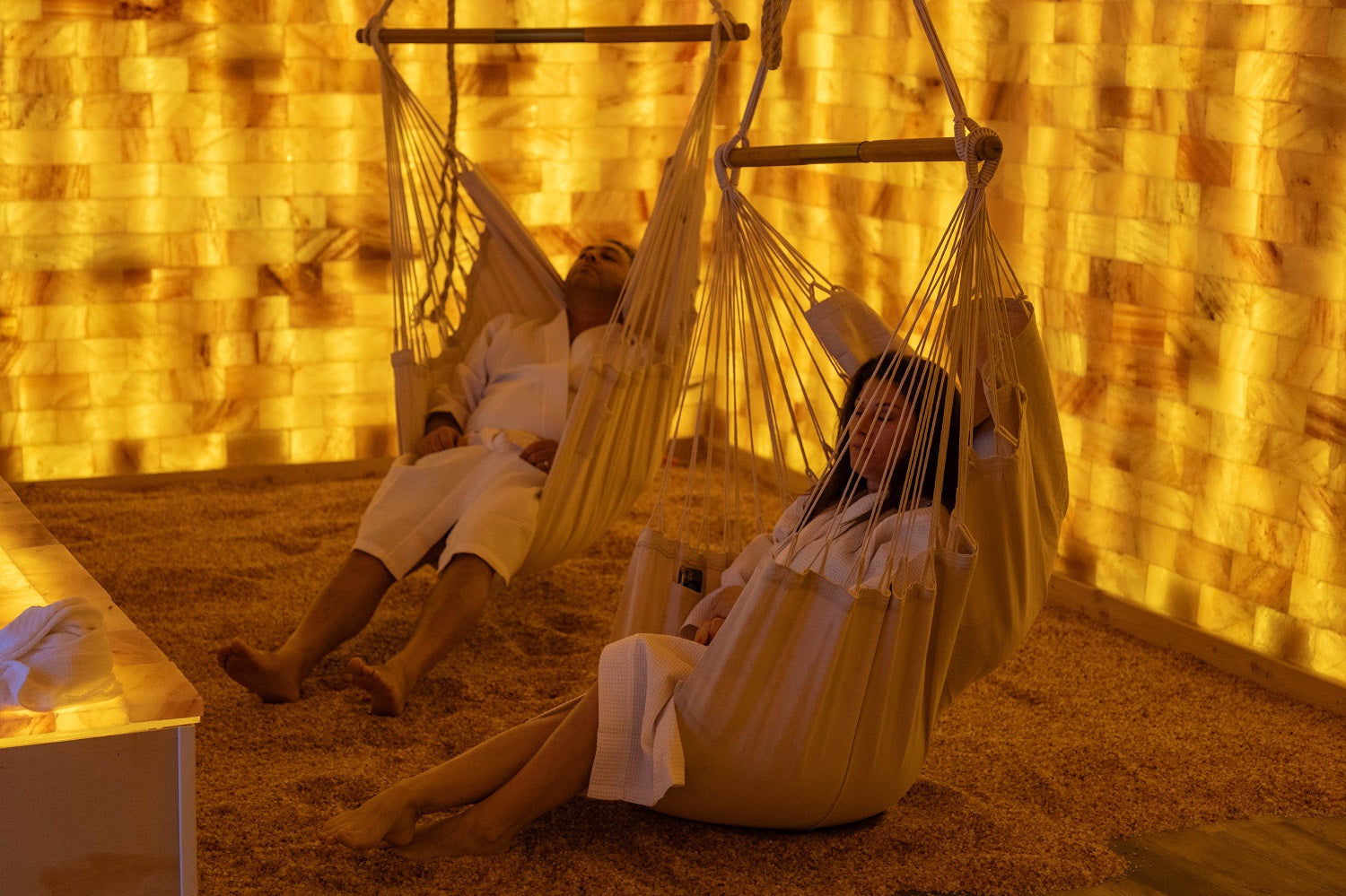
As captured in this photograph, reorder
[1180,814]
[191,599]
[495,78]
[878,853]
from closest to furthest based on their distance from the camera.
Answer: [878,853] < [1180,814] < [191,599] < [495,78]

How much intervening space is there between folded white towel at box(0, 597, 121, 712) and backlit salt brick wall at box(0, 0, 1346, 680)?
196cm

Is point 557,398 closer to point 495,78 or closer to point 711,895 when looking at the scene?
point 711,895

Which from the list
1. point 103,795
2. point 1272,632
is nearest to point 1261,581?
point 1272,632

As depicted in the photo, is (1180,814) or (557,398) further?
(557,398)

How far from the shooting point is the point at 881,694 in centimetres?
189

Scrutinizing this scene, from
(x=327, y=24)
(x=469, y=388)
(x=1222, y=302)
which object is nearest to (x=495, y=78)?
(x=327, y=24)

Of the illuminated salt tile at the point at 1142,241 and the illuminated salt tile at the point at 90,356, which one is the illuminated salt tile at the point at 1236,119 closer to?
the illuminated salt tile at the point at 1142,241

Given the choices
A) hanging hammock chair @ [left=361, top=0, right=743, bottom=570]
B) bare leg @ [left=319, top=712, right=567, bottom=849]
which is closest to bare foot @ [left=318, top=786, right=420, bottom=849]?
bare leg @ [left=319, top=712, right=567, bottom=849]

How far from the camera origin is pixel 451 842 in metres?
1.91

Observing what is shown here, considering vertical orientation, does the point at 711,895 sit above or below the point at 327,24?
below

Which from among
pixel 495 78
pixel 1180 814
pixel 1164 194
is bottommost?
pixel 1180 814

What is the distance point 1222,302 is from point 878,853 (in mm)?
1306

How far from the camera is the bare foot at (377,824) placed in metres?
1.84

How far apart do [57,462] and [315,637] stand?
1683mm
